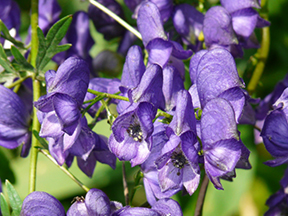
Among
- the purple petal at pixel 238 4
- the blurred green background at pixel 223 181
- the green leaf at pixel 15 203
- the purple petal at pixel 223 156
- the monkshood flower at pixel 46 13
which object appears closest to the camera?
the purple petal at pixel 223 156

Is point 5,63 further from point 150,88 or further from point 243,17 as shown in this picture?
point 243,17

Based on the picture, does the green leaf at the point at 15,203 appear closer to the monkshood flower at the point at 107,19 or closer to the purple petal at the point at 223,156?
the purple petal at the point at 223,156

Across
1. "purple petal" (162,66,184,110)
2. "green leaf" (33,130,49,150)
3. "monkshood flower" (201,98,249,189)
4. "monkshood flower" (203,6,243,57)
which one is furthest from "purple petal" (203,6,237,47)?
"green leaf" (33,130,49,150)

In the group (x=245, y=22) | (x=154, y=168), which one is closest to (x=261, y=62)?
(x=245, y=22)

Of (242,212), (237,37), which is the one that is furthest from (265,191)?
(237,37)

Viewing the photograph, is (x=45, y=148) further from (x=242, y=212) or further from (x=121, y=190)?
(x=242, y=212)

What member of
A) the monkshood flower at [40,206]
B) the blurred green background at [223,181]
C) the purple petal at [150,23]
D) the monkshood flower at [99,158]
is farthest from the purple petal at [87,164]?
the blurred green background at [223,181]
